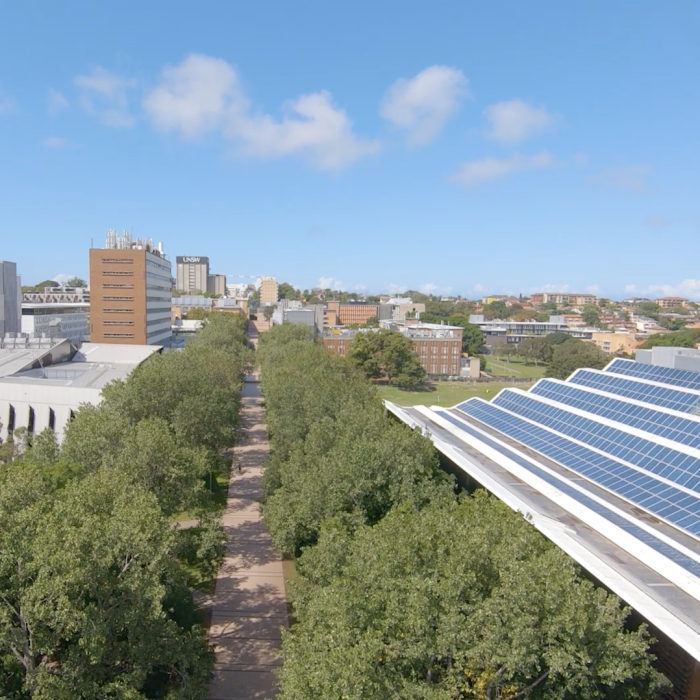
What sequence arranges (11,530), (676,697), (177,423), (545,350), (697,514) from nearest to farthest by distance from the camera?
(11,530), (676,697), (697,514), (177,423), (545,350)

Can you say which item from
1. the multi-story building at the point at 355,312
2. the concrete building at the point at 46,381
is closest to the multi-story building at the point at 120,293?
the concrete building at the point at 46,381

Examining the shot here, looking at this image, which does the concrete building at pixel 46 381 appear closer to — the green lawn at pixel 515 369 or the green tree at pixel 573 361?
the green tree at pixel 573 361

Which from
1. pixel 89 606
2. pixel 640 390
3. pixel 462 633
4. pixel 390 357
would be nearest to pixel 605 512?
pixel 462 633

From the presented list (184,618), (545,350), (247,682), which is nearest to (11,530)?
(184,618)

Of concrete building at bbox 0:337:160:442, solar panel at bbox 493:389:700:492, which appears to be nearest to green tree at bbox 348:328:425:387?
concrete building at bbox 0:337:160:442

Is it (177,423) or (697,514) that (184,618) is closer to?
(177,423)

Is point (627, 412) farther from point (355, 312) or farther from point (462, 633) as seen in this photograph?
point (355, 312)
